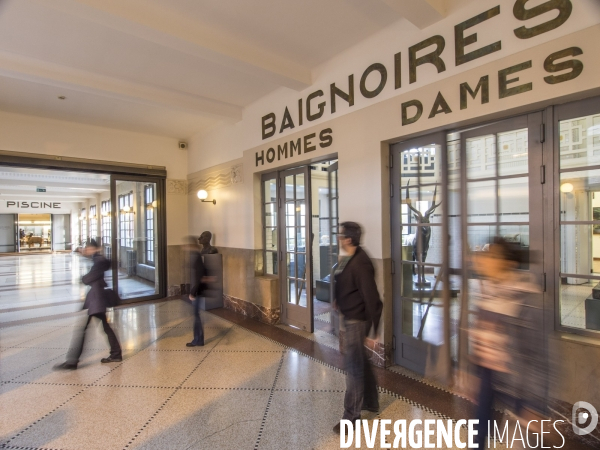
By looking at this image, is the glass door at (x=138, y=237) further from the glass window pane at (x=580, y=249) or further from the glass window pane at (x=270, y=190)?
the glass window pane at (x=580, y=249)

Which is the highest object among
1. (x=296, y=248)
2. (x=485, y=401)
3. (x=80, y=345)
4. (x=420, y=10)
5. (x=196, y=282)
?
(x=420, y=10)

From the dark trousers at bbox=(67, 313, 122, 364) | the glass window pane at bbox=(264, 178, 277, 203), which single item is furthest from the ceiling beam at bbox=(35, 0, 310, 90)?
the dark trousers at bbox=(67, 313, 122, 364)

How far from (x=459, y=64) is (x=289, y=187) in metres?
2.69

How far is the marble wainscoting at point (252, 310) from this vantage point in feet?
16.1

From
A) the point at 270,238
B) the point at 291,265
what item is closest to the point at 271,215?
the point at 270,238

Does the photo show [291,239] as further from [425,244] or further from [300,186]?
[425,244]

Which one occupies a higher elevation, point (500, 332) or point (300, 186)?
point (300, 186)

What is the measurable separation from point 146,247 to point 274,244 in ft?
12.9

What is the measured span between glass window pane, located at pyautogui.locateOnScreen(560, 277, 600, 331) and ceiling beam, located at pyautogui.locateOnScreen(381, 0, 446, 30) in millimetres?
2355

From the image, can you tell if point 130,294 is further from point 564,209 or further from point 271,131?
point 564,209

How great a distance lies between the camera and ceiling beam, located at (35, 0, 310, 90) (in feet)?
8.59

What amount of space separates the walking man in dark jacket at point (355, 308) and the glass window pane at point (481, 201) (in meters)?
1.20

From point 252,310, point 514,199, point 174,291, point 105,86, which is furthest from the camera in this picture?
point 174,291

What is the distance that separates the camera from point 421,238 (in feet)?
10.4
